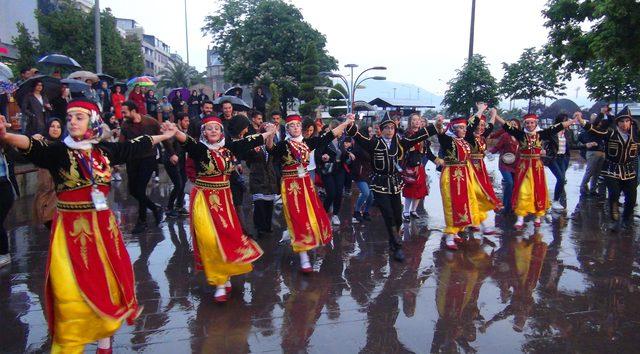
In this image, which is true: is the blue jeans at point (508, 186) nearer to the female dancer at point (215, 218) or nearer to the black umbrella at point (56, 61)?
the female dancer at point (215, 218)

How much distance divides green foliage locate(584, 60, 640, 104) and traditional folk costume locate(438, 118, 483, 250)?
1701 centimetres

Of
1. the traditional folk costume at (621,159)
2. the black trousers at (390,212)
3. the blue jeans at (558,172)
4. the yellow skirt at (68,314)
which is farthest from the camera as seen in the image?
the blue jeans at (558,172)

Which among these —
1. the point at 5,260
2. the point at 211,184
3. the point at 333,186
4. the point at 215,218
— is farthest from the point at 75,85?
the point at 215,218

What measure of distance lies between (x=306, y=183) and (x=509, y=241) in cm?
334

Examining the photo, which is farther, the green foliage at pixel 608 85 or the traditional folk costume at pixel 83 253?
the green foliage at pixel 608 85

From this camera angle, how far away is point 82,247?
368 cm

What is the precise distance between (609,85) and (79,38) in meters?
25.1

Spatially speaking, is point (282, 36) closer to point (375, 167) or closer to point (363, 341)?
point (375, 167)

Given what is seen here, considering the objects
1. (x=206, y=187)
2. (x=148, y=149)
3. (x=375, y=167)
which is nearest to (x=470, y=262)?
(x=375, y=167)

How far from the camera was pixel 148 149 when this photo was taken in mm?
4309

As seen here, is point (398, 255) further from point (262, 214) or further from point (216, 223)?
point (216, 223)

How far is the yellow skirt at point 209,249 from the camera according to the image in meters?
4.94

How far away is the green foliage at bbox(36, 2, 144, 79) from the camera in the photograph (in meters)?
24.1

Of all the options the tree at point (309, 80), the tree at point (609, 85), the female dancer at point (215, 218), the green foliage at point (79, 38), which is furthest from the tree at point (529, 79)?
the female dancer at point (215, 218)
